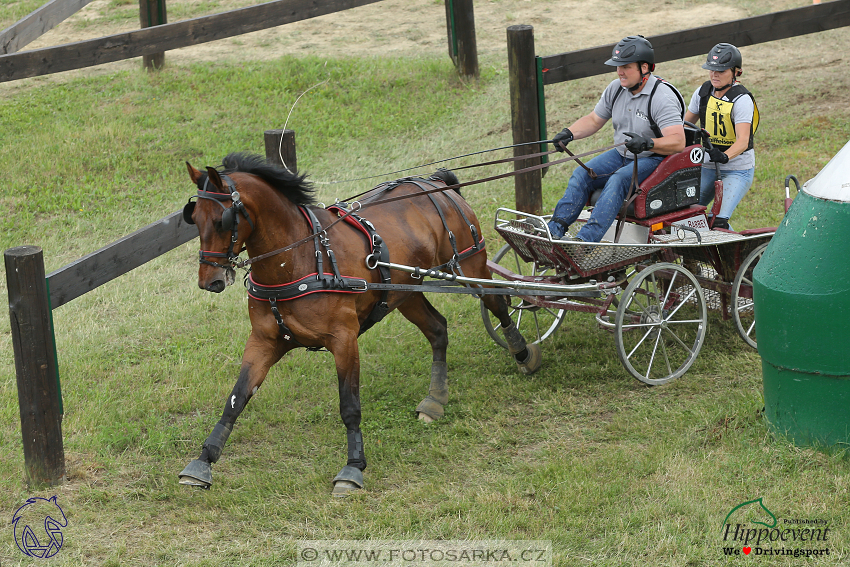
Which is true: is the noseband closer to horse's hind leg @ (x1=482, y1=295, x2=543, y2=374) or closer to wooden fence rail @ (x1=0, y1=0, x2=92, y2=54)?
horse's hind leg @ (x1=482, y1=295, x2=543, y2=374)

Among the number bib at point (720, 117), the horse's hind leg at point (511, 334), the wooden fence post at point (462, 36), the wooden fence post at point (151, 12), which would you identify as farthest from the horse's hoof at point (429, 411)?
the wooden fence post at point (151, 12)

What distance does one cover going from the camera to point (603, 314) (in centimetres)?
638

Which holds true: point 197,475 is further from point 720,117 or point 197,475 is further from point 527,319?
point 720,117

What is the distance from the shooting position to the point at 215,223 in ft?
15.3

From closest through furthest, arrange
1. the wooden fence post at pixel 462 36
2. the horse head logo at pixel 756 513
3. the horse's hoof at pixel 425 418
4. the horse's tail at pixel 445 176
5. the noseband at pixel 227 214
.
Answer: the horse head logo at pixel 756 513 < the noseband at pixel 227 214 < the horse's hoof at pixel 425 418 < the horse's tail at pixel 445 176 < the wooden fence post at pixel 462 36

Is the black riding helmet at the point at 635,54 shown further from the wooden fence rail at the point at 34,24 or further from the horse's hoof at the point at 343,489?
the wooden fence rail at the point at 34,24

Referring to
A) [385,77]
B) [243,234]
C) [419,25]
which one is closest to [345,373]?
[243,234]

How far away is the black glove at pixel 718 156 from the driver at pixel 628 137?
56 centimetres

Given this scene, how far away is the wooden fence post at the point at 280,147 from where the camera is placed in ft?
22.7

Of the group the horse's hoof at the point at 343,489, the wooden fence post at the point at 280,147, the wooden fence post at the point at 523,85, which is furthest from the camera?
the wooden fence post at the point at 523,85

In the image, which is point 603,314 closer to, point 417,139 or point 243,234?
point 243,234

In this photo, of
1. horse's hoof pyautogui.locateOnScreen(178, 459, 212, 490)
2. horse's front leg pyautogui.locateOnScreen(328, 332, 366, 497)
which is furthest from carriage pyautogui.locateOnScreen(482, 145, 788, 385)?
horse's hoof pyautogui.locateOnScreen(178, 459, 212, 490)

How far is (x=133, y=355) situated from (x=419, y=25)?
33.8 ft

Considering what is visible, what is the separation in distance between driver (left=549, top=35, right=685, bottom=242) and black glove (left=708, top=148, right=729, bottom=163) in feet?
1.83
